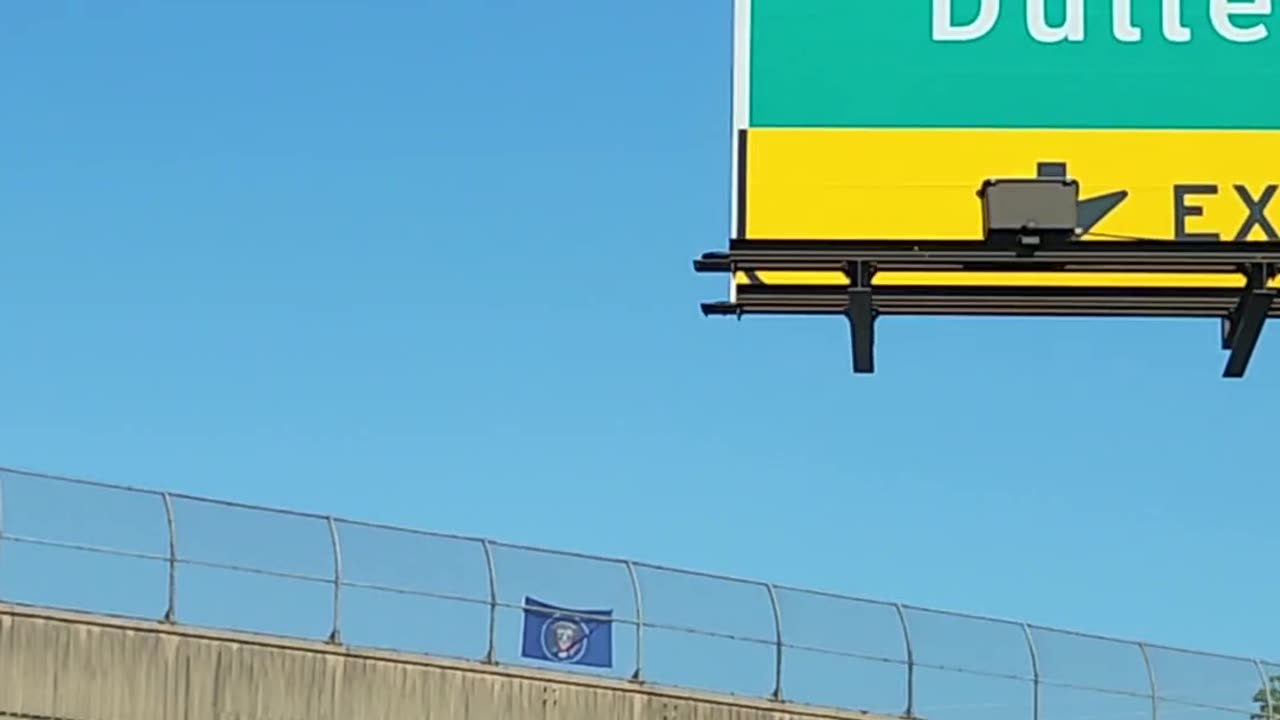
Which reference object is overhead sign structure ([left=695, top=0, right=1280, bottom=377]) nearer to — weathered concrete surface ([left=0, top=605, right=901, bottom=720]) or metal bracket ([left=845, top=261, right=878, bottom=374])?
metal bracket ([left=845, top=261, right=878, bottom=374])

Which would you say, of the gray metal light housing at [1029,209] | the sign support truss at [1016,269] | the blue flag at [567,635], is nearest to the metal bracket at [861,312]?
the sign support truss at [1016,269]

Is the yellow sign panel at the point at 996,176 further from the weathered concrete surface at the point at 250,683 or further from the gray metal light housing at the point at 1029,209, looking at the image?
the weathered concrete surface at the point at 250,683

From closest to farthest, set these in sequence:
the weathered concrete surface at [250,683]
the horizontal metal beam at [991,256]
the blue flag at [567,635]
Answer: the horizontal metal beam at [991,256] → the weathered concrete surface at [250,683] → the blue flag at [567,635]

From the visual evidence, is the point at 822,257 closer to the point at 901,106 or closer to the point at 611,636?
the point at 901,106

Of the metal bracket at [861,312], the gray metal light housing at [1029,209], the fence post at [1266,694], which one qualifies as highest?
the gray metal light housing at [1029,209]

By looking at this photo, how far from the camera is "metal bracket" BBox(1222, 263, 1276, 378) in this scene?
384 inches

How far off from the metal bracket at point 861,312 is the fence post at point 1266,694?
21712mm

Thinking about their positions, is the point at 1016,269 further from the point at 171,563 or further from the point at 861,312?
the point at 171,563

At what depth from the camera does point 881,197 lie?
10.0 m

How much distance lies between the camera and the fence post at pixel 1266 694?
3047 centimetres

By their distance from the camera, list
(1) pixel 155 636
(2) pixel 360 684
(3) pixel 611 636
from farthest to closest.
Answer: (3) pixel 611 636
(2) pixel 360 684
(1) pixel 155 636

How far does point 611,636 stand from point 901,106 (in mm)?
16837

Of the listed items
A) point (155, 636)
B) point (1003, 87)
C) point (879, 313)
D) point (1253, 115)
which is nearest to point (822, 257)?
point (879, 313)

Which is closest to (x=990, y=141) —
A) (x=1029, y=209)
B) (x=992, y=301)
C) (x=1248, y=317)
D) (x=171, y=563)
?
(x=1029, y=209)
